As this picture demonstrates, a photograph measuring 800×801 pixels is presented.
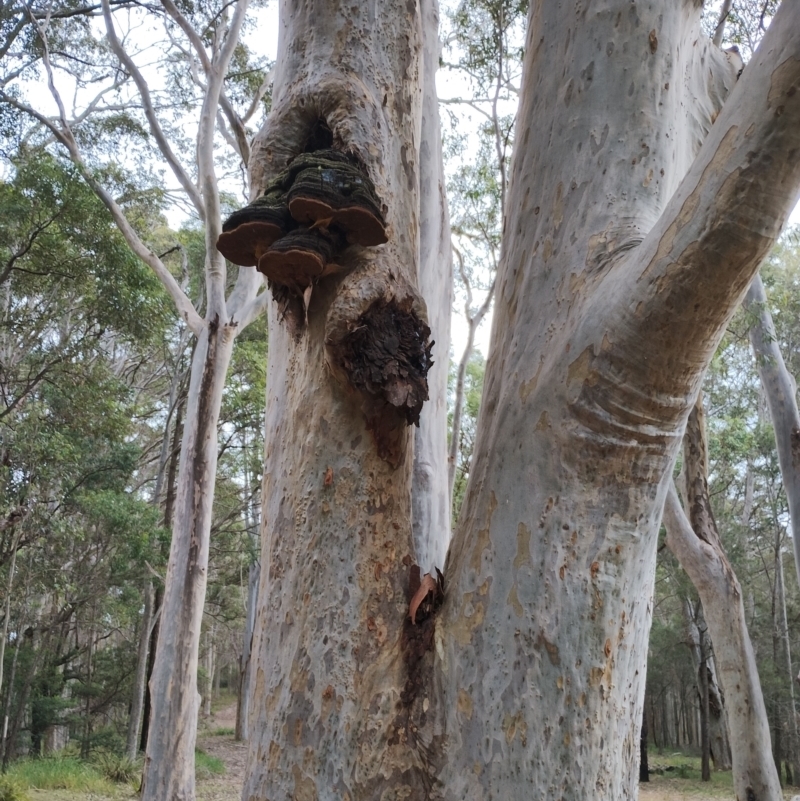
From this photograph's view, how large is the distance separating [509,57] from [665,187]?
839cm

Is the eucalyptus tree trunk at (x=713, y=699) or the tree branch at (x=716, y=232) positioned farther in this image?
the eucalyptus tree trunk at (x=713, y=699)

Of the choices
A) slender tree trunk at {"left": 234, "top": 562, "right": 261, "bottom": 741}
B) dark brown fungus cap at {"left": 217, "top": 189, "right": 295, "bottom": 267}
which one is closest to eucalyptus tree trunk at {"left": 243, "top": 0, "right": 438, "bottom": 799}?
dark brown fungus cap at {"left": 217, "top": 189, "right": 295, "bottom": 267}

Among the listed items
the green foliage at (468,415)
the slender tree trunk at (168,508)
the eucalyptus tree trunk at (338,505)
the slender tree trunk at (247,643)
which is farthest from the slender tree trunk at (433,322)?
the slender tree trunk at (247,643)

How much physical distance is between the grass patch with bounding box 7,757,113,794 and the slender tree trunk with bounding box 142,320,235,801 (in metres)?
3.01

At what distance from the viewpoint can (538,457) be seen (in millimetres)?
1223

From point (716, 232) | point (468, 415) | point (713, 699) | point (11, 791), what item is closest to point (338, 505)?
point (716, 232)

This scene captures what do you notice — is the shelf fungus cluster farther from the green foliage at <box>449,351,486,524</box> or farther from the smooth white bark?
the green foliage at <box>449,351,486,524</box>

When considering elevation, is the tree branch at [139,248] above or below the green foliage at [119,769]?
above

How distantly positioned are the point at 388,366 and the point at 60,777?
962 centimetres

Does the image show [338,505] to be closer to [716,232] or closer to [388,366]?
[388,366]

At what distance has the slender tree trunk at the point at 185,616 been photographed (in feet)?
20.2

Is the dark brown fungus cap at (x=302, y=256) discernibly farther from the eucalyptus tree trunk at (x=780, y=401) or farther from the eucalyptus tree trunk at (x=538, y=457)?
the eucalyptus tree trunk at (x=780, y=401)

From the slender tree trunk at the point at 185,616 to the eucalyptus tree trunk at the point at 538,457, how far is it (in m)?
5.58

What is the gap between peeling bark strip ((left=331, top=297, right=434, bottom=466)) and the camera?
131 centimetres
